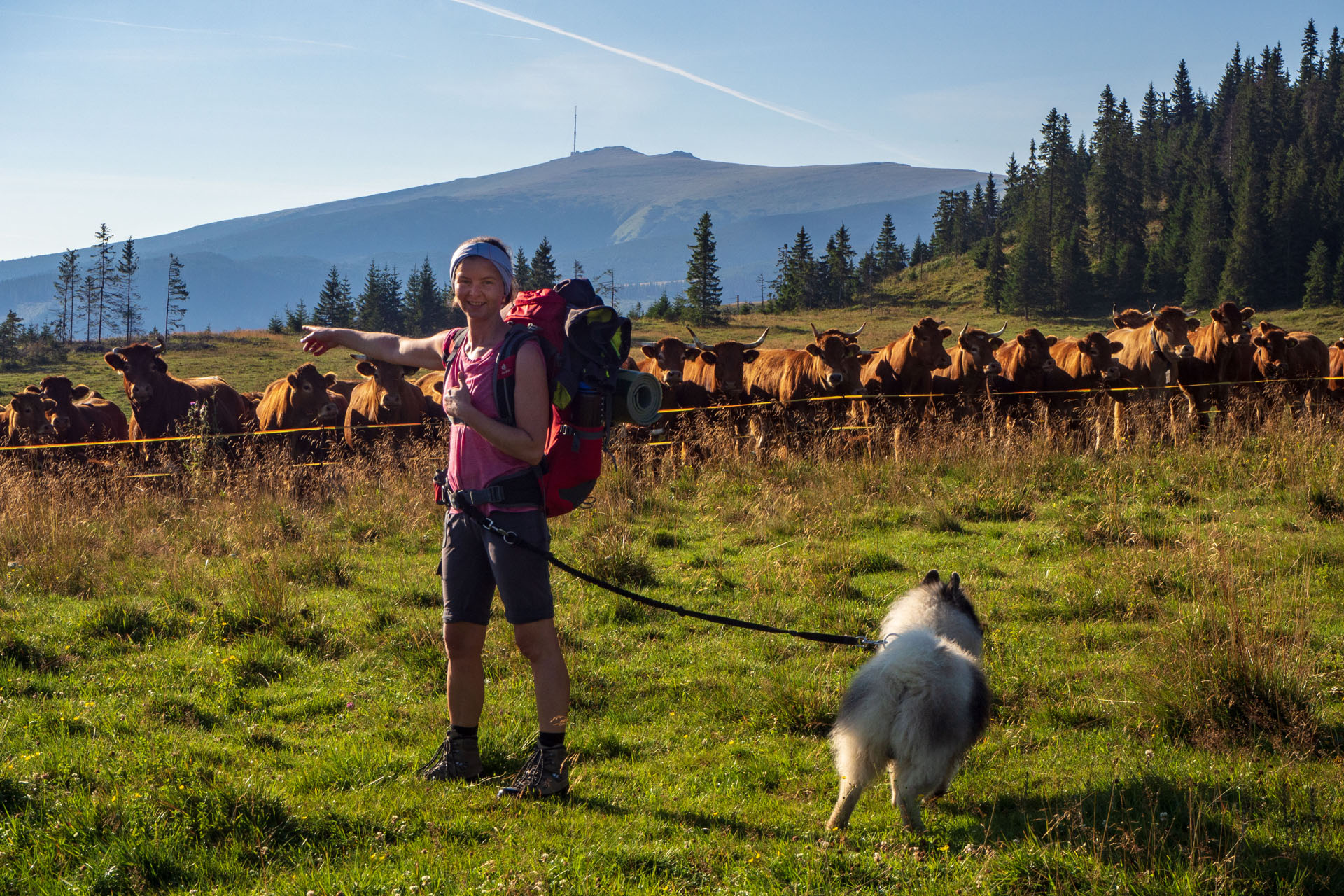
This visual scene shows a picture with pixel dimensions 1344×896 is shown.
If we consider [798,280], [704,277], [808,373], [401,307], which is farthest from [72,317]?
[808,373]

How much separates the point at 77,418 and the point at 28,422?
0.85 m

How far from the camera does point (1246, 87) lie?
113 meters

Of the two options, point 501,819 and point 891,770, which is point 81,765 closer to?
point 501,819

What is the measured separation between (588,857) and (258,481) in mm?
9077

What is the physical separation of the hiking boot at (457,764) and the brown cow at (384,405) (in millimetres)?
10426

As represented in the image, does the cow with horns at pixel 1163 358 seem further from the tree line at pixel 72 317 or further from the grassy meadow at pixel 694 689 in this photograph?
Answer: the tree line at pixel 72 317

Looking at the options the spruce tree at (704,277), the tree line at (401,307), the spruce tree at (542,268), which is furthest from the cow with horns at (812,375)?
the spruce tree at (542,268)

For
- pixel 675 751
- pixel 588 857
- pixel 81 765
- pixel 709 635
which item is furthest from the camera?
pixel 709 635

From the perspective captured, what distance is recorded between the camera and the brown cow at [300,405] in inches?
603

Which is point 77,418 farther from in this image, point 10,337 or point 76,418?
point 10,337

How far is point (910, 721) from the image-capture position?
12.4ft

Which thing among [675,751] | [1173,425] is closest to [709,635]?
[675,751]

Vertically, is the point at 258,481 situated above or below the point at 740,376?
below

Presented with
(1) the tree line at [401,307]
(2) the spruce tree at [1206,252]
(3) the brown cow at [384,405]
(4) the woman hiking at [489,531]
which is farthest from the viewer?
(1) the tree line at [401,307]
